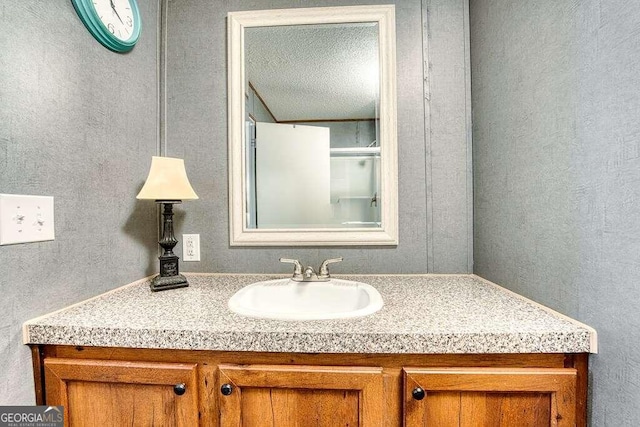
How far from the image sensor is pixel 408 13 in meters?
1.17

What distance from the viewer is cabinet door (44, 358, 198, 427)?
67 centimetres

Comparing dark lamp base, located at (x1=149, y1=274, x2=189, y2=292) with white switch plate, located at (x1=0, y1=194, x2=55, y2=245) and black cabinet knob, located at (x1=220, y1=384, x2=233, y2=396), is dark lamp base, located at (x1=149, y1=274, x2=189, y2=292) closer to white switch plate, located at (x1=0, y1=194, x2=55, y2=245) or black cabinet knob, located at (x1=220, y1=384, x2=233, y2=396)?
white switch plate, located at (x1=0, y1=194, x2=55, y2=245)

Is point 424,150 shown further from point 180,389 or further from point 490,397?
point 180,389

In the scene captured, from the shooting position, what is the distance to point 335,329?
66 cm

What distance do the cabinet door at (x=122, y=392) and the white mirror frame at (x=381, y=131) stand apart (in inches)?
22.8

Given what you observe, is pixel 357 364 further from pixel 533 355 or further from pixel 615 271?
pixel 615 271

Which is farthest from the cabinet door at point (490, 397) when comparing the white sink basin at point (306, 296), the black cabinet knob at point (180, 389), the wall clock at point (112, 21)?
the wall clock at point (112, 21)

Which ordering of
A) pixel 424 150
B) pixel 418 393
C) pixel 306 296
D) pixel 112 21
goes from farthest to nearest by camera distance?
pixel 424 150
pixel 306 296
pixel 112 21
pixel 418 393

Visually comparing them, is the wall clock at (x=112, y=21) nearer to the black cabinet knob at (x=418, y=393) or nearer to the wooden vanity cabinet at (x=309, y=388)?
the wooden vanity cabinet at (x=309, y=388)

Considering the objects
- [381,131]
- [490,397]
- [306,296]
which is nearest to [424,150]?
[381,131]

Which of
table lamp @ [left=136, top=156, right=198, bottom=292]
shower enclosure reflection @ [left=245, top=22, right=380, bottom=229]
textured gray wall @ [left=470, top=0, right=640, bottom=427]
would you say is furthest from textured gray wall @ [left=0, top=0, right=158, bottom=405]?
textured gray wall @ [left=470, top=0, right=640, bottom=427]

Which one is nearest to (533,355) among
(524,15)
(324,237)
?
(324,237)

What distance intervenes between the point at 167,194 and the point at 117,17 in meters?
0.63

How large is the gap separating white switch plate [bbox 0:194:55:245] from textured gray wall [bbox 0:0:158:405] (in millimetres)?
21
